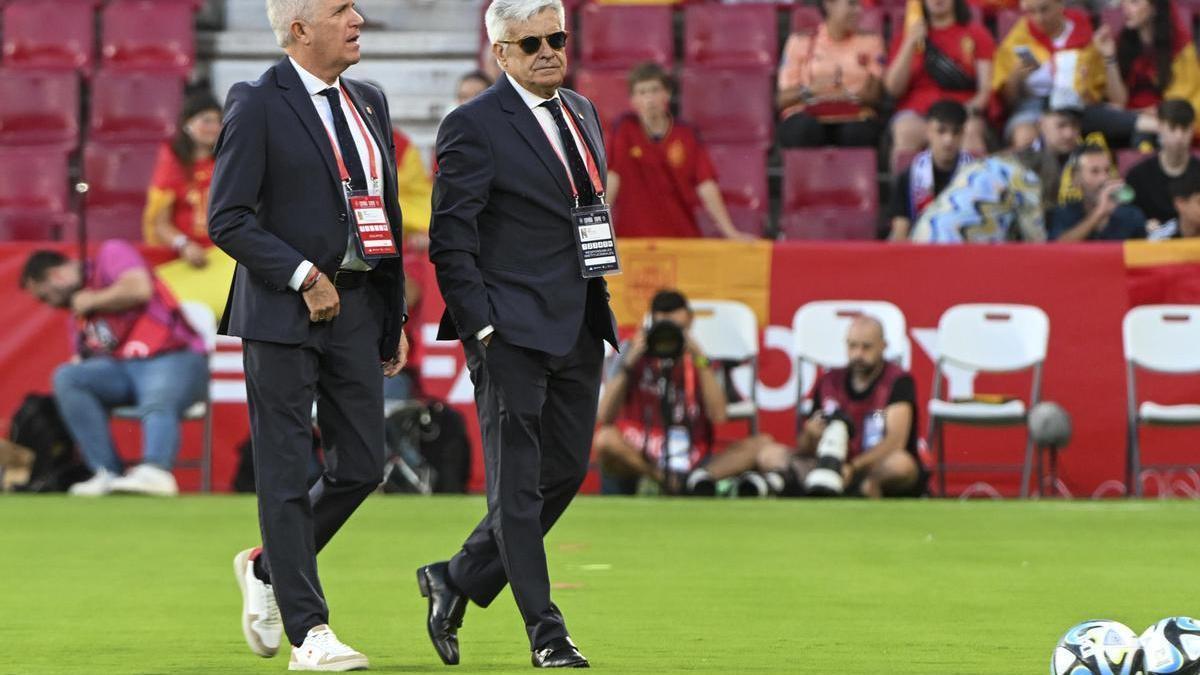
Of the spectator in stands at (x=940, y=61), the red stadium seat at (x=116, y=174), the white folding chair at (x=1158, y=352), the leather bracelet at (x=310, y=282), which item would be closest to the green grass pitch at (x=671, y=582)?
the white folding chair at (x=1158, y=352)

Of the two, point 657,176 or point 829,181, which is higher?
point 657,176

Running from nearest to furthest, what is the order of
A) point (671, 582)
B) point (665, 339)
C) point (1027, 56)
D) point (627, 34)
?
point (671, 582)
point (665, 339)
point (1027, 56)
point (627, 34)

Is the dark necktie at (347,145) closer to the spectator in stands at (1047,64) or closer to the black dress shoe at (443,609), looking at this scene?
the black dress shoe at (443,609)

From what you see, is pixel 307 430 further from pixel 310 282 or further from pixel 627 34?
pixel 627 34

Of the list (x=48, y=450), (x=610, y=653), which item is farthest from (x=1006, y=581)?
(x=48, y=450)

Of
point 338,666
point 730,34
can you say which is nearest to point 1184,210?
point 730,34

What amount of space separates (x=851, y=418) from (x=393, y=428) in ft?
9.07

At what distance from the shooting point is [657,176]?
562 inches

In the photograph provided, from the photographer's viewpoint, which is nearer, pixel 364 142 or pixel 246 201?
pixel 246 201

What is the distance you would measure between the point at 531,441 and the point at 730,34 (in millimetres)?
10839

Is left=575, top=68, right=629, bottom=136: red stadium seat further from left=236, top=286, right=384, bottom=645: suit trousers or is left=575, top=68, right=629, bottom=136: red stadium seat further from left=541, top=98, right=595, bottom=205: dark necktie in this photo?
left=236, top=286, right=384, bottom=645: suit trousers

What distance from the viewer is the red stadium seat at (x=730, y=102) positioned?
52.2 feet

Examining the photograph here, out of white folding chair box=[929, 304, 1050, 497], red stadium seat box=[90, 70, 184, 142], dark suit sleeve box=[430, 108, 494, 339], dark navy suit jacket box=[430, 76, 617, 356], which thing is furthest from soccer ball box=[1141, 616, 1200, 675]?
red stadium seat box=[90, 70, 184, 142]

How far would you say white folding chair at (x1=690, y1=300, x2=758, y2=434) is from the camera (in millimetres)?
13211
